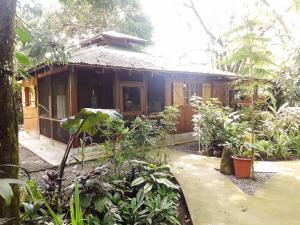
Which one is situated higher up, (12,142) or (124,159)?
(12,142)

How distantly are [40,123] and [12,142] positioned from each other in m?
9.88

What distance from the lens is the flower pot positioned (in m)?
6.15

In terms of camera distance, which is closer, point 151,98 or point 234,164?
point 234,164

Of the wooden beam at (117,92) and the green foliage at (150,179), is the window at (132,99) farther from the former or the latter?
the green foliage at (150,179)

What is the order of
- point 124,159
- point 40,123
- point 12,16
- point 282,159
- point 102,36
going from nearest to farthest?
point 12,16, point 124,159, point 282,159, point 40,123, point 102,36

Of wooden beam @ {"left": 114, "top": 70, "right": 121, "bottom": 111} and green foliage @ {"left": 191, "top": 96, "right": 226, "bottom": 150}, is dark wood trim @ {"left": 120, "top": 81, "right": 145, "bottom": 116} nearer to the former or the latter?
wooden beam @ {"left": 114, "top": 70, "right": 121, "bottom": 111}

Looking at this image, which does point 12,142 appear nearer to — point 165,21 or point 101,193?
point 101,193

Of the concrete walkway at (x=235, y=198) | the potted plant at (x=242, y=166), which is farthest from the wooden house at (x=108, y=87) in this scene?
the potted plant at (x=242, y=166)

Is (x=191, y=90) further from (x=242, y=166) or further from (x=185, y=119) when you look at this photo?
(x=242, y=166)

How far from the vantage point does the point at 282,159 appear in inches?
324

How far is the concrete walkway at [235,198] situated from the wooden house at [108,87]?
3.45 metres

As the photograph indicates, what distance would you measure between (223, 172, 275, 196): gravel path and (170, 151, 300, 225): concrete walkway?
103 mm

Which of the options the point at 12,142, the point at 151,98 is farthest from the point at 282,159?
the point at 12,142

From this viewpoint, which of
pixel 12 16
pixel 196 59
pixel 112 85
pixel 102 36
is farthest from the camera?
pixel 196 59
